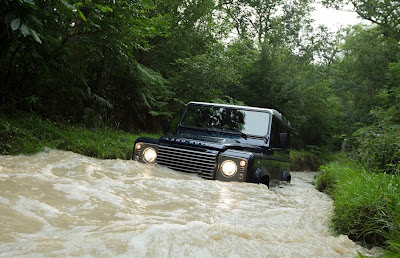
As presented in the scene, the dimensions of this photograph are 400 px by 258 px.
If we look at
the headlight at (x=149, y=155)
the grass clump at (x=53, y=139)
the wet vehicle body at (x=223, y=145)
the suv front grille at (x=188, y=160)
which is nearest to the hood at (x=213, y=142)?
the wet vehicle body at (x=223, y=145)

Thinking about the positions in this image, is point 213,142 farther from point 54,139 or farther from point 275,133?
point 54,139

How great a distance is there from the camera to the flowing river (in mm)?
2225

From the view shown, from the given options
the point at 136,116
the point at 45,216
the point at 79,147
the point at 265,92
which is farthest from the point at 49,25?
the point at 265,92

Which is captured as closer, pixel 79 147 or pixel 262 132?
pixel 262 132

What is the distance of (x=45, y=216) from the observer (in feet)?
8.78

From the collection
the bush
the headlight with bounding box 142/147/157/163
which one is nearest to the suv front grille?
the headlight with bounding box 142/147/157/163

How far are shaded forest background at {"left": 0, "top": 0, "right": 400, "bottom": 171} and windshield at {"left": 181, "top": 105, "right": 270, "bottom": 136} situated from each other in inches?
78.7

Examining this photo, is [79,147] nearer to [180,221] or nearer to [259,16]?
[180,221]

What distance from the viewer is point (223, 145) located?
Result: 499 cm

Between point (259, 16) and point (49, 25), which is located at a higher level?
point (259, 16)

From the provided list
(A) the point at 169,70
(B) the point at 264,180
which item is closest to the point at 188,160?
(B) the point at 264,180

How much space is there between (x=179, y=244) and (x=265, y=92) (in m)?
15.5

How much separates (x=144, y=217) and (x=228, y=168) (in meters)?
2.01

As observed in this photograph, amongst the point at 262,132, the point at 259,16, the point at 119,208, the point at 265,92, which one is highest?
the point at 259,16
